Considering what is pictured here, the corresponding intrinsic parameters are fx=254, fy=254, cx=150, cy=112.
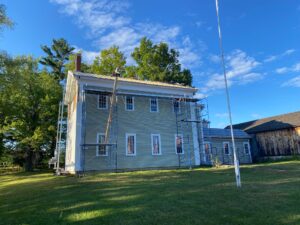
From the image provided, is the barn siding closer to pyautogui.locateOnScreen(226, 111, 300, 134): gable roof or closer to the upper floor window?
pyautogui.locateOnScreen(226, 111, 300, 134): gable roof

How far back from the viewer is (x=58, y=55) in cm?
4369

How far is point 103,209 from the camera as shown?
660 cm

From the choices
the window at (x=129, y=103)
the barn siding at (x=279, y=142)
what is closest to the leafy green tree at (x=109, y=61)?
the window at (x=129, y=103)

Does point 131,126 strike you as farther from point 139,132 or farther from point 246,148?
point 246,148

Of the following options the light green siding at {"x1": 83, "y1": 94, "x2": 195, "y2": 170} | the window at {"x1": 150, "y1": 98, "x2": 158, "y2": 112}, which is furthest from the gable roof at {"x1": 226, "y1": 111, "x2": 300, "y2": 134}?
the window at {"x1": 150, "y1": 98, "x2": 158, "y2": 112}

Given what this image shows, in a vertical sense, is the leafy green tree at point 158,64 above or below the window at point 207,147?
above

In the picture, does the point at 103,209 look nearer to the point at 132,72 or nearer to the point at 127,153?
the point at 127,153

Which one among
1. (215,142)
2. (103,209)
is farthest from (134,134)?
(103,209)

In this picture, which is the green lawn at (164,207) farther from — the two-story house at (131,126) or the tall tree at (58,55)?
the tall tree at (58,55)

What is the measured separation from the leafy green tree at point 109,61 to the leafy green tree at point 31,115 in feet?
29.7

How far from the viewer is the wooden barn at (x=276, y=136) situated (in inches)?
1064

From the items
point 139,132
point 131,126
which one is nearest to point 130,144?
point 139,132

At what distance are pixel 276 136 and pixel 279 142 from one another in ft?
2.49

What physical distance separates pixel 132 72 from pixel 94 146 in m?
23.9
